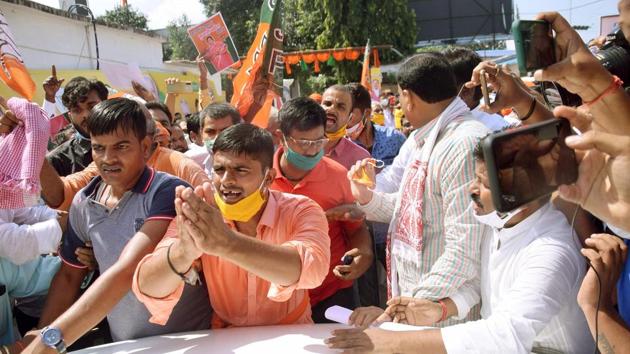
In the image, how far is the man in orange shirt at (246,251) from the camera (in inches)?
60.3

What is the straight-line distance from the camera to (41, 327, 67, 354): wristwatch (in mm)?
1573

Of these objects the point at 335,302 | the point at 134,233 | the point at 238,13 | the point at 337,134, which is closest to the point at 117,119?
the point at 134,233

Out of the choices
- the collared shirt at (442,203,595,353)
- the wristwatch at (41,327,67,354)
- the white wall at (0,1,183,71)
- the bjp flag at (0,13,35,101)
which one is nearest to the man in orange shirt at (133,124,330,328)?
the wristwatch at (41,327,67,354)

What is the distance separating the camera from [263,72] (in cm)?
363

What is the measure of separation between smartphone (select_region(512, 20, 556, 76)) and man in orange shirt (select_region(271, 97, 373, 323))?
1.48 metres

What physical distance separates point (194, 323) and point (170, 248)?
1.83 feet

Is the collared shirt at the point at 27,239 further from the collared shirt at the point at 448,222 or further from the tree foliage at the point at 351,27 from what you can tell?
the tree foliage at the point at 351,27

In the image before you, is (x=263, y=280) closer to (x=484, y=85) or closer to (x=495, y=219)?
(x=495, y=219)

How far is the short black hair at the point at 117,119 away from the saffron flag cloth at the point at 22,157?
32 cm

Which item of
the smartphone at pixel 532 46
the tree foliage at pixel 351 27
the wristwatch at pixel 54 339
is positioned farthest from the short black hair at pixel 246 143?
the tree foliage at pixel 351 27

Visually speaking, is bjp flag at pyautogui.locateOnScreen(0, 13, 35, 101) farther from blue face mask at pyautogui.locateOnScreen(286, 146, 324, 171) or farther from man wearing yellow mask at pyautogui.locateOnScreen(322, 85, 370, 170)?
man wearing yellow mask at pyautogui.locateOnScreen(322, 85, 370, 170)

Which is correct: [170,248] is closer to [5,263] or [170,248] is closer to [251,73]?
[5,263]

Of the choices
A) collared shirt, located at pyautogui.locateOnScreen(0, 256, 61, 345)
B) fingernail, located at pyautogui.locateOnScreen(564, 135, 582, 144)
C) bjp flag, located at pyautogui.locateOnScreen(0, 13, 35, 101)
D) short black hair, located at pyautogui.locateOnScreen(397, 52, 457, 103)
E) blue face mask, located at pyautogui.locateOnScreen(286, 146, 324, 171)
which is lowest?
collared shirt, located at pyautogui.locateOnScreen(0, 256, 61, 345)

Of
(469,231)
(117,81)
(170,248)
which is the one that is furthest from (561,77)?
(117,81)
